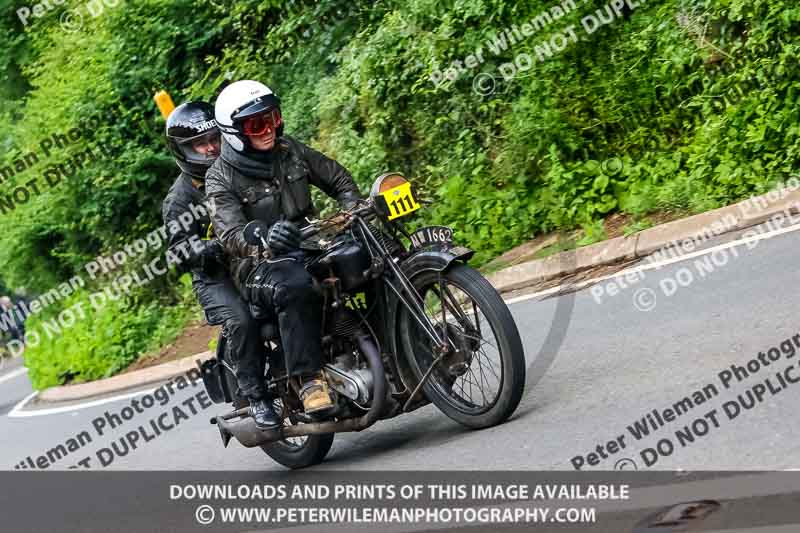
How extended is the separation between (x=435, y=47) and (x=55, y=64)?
895 cm

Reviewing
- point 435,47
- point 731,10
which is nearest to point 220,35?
point 435,47

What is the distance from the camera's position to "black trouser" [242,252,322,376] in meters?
6.52

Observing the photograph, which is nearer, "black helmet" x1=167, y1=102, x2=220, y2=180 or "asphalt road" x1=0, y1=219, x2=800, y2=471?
"asphalt road" x1=0, y1=219, x2=800, y2=471

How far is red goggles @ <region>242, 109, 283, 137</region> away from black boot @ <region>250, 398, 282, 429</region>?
153 centimetres

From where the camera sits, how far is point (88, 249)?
19.8 meters

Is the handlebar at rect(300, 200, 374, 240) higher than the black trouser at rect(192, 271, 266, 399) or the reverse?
higher

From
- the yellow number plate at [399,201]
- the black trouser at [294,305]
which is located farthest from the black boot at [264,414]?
the yellow number plate at [399,201]

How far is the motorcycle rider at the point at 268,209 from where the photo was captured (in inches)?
259

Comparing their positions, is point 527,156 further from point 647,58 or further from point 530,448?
point 530,448
